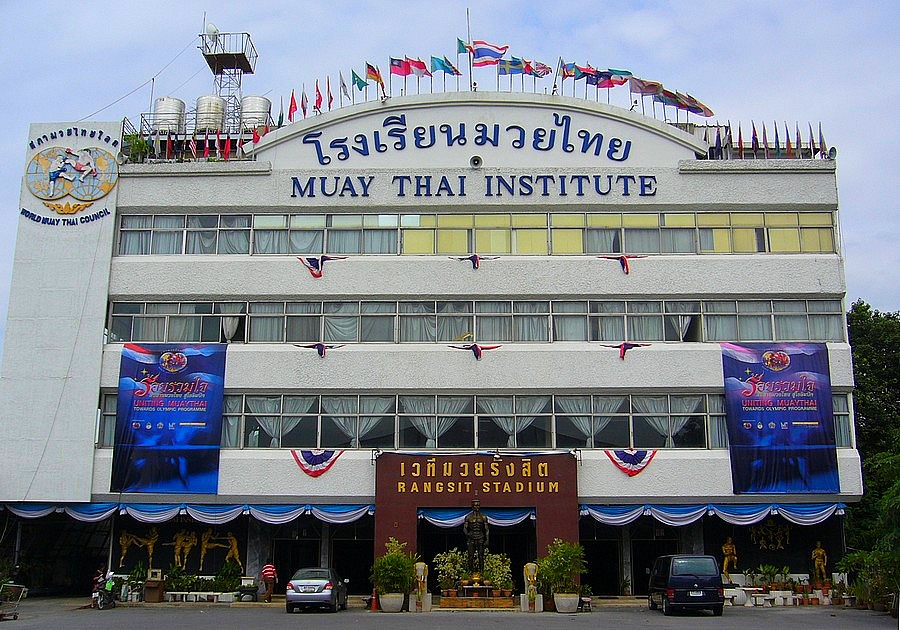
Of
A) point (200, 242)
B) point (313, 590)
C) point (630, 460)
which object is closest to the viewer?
point (313, 590)

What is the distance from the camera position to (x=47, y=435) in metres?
30.3

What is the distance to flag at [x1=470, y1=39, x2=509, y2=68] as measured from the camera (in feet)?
108

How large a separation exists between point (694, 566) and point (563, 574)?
12.5 feet

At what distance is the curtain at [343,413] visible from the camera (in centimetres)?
3042

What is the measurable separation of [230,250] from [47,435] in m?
8.26

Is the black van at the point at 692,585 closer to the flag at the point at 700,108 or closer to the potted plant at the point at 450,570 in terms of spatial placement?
the potted plant at the point at 450,570

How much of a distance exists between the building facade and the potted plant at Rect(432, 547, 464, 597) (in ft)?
5.08

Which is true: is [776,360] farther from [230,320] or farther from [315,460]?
[230,320]

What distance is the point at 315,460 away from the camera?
2994 centimetres

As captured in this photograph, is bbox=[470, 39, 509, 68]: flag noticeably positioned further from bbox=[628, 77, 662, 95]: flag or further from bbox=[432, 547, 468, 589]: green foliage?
bbox=[432, 547, 468, 589]: green foliage

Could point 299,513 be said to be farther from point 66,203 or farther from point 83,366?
point 66,203

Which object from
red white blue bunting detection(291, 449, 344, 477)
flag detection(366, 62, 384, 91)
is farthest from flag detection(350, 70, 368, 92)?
red white blue bunting detection(291, 449, 344, 477)

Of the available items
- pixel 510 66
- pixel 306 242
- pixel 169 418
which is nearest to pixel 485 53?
pixel 510 66

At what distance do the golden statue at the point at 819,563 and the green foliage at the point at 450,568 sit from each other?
1106 centimetres
